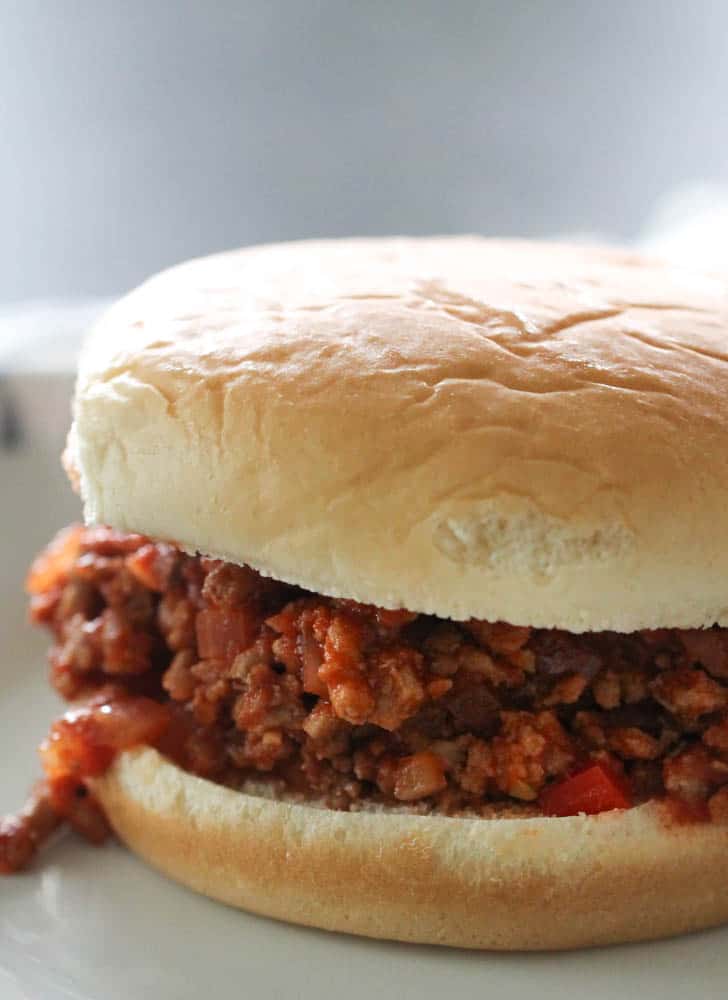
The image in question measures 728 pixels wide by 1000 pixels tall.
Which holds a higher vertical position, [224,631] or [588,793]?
[224,631]

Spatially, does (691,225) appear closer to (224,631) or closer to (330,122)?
(330,122)

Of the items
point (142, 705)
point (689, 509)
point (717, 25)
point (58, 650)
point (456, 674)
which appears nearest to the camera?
point (689, 509)

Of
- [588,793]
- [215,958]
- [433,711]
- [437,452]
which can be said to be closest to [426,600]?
[437,452]

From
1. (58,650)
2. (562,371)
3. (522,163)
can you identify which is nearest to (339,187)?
(522,163)

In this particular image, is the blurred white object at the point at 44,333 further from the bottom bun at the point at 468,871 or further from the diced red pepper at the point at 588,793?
the diced red pepper at the point at 588,793

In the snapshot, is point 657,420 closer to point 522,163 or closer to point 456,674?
point 456,674

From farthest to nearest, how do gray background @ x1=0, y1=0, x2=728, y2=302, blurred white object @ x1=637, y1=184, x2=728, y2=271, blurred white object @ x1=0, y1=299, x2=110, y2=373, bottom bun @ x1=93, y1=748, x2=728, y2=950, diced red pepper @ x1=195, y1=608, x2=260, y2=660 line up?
gray background @ x1=0, y1=0, x2=728, y2=302
blurred white object @ x1=637, y1=184, x2=728, y2=271
blurred white object @ x1=0, y1=299, x2=110, y2=373
diced red pepper @ x1=195, y1=608, x2=260, y2=660
bottom bun @ x1=93, y1=748, x2=728, y2=950

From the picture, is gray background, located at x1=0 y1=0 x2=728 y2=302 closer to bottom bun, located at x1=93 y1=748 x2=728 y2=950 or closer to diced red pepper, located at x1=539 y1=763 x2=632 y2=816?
bottom bun, located at x1=93 y1=748 x2=728 y2=950

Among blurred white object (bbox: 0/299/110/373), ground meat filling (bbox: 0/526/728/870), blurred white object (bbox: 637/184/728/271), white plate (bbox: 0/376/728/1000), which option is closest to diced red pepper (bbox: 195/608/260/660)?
ground meat filling (bbox: 0/526/728/870)
